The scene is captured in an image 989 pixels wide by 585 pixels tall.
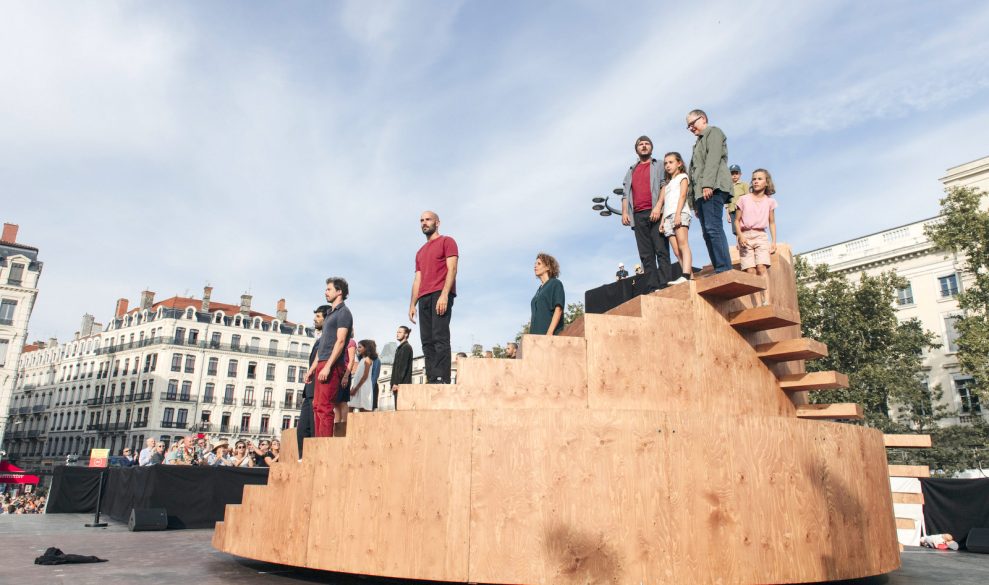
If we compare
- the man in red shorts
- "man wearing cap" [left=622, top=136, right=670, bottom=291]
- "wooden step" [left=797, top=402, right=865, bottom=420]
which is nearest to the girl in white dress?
the man in red shorts

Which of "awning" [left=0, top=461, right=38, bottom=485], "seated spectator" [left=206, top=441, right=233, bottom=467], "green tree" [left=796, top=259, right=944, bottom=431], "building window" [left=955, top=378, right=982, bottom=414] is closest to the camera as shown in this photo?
"seated spectator" [left=206, top=441, right=233, bottom=467]

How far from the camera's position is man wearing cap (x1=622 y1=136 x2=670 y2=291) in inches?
285

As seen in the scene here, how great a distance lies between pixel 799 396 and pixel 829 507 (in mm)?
2164

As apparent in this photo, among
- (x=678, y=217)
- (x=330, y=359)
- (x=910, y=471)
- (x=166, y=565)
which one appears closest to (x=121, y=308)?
(x=166, y=565)

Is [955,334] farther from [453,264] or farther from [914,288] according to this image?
[453,264]

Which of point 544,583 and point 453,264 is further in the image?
point 453,264

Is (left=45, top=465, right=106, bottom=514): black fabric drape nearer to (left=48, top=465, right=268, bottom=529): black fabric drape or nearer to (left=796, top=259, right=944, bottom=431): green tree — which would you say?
(left=48, top=465, right=268, bottom=529): black fabric drape

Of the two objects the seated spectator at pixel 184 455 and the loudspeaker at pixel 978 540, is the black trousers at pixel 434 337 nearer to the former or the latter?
the loudspeaker at pixel 978 540

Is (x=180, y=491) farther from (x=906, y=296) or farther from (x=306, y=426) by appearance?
(x=906, y=296)

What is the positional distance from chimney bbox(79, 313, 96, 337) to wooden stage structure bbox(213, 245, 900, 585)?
303ft

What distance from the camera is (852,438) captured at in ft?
19.3

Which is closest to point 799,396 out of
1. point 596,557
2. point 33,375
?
point 596,557

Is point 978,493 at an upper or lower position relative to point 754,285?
lower

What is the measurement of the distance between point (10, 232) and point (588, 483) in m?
72.0
